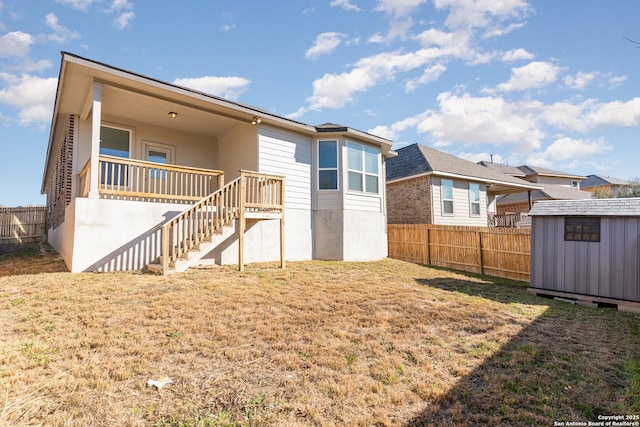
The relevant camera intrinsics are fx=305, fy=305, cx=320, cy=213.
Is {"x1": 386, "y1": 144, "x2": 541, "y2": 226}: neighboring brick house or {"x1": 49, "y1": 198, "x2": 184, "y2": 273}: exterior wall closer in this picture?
{"x1": 49, "y1": 198, "x2": 184, "y2": 273}: exterior wall

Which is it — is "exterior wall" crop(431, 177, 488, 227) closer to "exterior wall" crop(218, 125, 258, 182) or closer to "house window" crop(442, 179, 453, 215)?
"house window" crop(442, 179, 453, 215)

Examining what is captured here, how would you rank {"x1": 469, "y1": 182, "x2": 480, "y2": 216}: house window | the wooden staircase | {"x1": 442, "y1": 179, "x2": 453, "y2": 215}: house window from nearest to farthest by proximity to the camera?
the wooden staircase, {"x1": 442, "y1": 179, "x2": 453, "y2": 215}: house window, {"x1": 469, "y1": 182, "x2": 480, "y2": 216}: house window

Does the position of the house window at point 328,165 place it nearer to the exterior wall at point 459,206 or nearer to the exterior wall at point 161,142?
the exterior wall at point 161,142

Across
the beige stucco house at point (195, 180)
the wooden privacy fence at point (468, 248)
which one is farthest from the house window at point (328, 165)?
the wooden privacy fence at point (468, 248)

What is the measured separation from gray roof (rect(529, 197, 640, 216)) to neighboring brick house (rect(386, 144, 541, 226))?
7.86 meters

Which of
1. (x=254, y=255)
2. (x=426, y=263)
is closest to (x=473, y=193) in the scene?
(x=426, y=263)

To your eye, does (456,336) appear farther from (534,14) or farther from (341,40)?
(341,40)

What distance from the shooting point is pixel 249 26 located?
10570 mm

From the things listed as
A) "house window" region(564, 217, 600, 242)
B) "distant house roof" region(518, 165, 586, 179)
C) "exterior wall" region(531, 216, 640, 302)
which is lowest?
"exterior wall" region(531, 216, 640, 302)

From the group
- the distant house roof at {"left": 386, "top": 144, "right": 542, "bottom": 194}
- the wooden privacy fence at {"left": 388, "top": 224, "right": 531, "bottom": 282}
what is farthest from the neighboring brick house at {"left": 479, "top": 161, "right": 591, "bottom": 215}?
the wooden privacy fence at {"left": 388, "top": 224, "right": 531, "bottom": 282}

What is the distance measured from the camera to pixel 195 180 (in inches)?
360

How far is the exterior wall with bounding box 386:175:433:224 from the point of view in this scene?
51.4 feet

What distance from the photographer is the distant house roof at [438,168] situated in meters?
15.9

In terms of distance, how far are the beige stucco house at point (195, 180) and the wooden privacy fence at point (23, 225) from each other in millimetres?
5931
